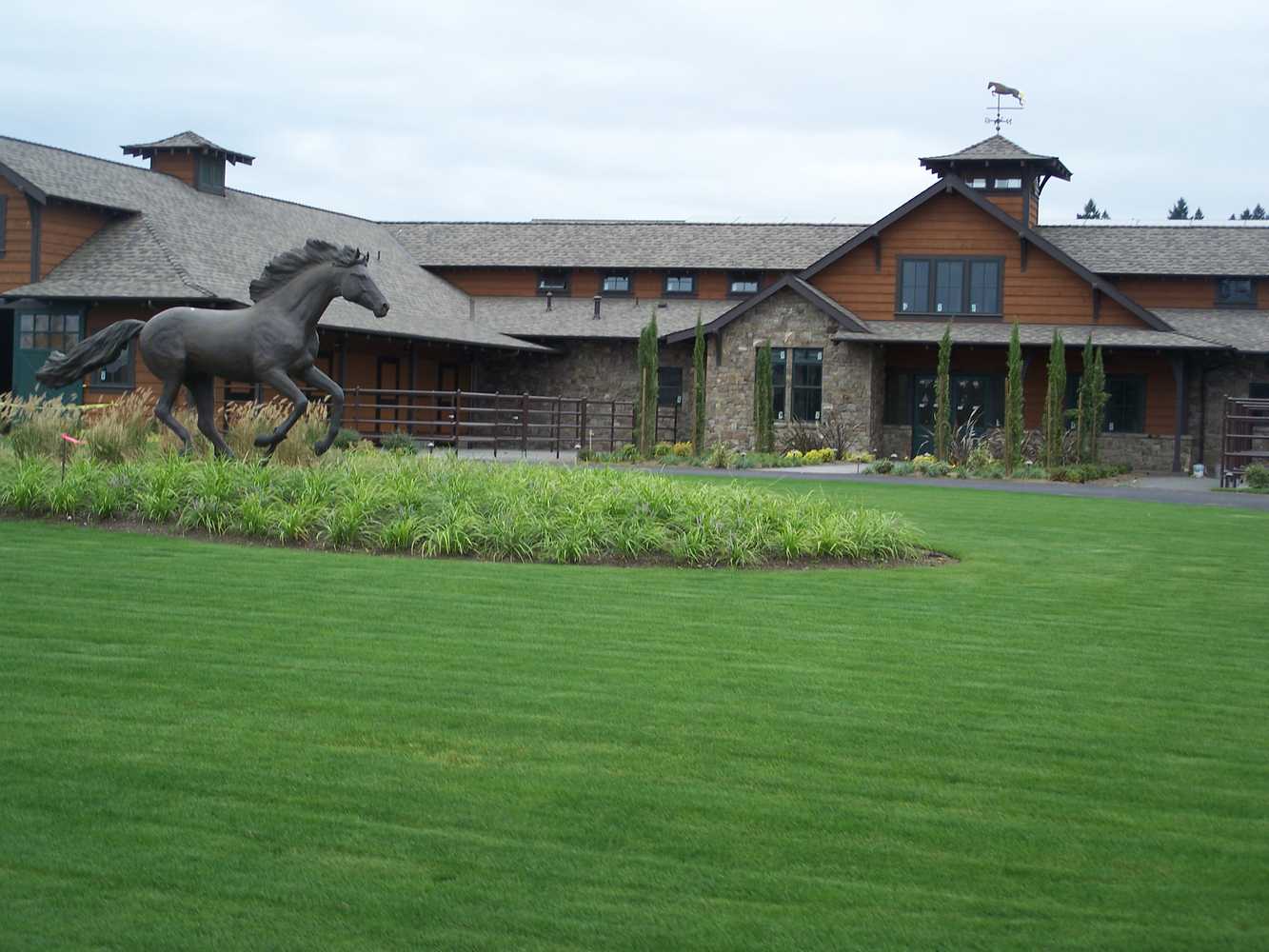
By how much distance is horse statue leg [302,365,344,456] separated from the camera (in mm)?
15281

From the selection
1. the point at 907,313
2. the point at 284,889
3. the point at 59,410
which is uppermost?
the point at 907,313

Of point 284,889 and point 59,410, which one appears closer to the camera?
point 284,889

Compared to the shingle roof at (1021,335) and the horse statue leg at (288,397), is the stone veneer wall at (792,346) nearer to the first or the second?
the shingle roof at (1021,335)

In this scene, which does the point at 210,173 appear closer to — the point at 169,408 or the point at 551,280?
the point at 551,280

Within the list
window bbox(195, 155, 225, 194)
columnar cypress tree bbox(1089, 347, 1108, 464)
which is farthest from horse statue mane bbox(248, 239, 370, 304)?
window bbox(195, 155, 225, 194)

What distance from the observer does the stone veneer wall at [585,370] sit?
40.5 metres

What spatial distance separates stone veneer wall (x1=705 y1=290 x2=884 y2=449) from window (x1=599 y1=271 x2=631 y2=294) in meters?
7.44

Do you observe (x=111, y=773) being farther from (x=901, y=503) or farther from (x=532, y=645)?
(x=901, y=503)

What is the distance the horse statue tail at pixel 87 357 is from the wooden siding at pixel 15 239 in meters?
17.2

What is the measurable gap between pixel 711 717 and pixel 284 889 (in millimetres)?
2507

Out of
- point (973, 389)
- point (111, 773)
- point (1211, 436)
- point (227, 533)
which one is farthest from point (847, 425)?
point (111, 773)

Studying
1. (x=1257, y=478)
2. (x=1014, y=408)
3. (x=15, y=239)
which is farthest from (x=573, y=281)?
(x=1257, y=478)

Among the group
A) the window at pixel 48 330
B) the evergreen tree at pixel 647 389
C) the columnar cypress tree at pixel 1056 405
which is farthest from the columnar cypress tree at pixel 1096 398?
the window at pixel 48 330

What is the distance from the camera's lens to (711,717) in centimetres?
635
